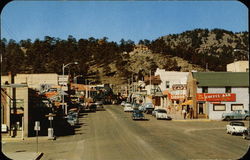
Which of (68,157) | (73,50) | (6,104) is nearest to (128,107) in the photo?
(6,104)

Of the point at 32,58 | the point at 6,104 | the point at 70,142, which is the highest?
the point at 32,58

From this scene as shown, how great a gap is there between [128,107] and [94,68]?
10757 cm

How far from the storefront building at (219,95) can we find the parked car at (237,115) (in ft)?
10.3

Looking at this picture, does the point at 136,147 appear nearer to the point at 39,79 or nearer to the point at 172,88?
the point at 172,88

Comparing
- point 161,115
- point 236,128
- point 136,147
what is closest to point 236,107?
point 161,115

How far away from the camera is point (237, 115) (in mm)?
51062

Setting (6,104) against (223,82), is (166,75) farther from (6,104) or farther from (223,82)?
(6,104)

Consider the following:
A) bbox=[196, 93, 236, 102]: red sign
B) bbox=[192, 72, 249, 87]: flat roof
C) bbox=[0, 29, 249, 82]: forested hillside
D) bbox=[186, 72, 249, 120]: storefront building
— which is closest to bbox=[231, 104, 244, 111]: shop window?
bbox=[186, 72, 249, 120]: storefront building

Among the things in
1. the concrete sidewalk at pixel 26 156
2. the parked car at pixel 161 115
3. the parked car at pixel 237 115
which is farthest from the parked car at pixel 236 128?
the concrete sidewalk at pixel 26 156

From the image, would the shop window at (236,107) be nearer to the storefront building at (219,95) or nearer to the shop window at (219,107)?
the storefront building at (219,95)

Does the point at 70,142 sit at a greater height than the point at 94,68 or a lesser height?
lesser

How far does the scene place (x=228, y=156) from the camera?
21719 mm

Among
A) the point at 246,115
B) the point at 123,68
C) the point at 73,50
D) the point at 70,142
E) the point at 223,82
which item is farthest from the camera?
the point at 73,50

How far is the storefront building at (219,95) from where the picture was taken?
55438 millimetres
